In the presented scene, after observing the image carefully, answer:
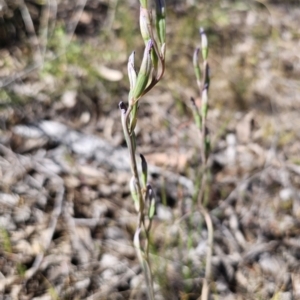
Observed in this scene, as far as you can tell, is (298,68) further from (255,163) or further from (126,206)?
(126,206)

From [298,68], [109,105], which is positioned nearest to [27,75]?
[109,105]

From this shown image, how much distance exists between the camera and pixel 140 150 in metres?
2.17

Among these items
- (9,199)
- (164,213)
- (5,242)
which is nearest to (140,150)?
(164,213)

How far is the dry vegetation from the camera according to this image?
1637 millimetres

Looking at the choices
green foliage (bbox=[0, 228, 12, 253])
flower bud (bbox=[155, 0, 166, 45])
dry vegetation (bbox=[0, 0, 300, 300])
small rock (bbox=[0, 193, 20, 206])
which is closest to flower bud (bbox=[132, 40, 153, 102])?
flower bud (bbox=[155, 0, 166, 45])

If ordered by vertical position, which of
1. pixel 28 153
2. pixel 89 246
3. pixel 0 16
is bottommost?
pixel 89 246

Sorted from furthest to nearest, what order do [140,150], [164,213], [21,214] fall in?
[140,150] → [164,213] → [21,214]

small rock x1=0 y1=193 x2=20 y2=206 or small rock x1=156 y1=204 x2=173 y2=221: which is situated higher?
small rock x1=0 y1=193 x2=20 y2=206

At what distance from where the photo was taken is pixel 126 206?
189cm

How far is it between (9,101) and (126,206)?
0.74 m

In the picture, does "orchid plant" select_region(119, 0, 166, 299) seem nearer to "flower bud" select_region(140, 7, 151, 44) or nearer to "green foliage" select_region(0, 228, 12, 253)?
"flower bud" select_region(140, 7, 151, 44)

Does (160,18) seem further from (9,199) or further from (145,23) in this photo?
(9,199)

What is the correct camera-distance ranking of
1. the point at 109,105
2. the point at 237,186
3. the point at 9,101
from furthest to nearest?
the point at 109,105 < the point at 9,101 < the point at 237,186

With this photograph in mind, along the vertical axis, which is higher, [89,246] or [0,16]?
[0,16]
